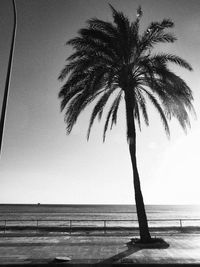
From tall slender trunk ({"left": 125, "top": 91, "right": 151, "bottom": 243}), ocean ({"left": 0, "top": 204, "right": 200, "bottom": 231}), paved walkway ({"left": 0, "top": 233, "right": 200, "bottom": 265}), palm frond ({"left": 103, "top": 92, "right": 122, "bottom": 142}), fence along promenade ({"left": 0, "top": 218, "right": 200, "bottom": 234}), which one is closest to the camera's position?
paved walkway ({"left": 0, "top": 233, "right": 200, "bottom": 265})

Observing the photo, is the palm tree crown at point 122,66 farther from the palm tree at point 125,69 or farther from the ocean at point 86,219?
the ocean at point 86,219

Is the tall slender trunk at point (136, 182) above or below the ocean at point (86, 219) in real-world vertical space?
above

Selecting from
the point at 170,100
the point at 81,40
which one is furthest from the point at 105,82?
the point at 170,100

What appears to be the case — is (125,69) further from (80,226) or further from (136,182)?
(80,226)

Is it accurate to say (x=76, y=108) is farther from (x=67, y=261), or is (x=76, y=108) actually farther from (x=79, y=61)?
(x=67, y=261)

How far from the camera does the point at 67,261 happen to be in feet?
26.9

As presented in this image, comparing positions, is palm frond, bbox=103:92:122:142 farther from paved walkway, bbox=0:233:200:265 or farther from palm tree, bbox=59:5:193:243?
paved walkway, bbox=0:233:200:265

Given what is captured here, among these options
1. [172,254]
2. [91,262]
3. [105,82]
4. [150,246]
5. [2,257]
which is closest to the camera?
[91,262]

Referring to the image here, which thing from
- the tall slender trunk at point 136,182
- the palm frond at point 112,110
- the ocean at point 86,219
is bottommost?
Result: the ocean at point 86,219

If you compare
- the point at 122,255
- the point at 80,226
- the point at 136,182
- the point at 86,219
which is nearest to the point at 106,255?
the point at 122,255

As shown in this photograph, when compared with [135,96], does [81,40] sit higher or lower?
higher

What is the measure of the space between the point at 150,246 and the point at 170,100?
779 cm

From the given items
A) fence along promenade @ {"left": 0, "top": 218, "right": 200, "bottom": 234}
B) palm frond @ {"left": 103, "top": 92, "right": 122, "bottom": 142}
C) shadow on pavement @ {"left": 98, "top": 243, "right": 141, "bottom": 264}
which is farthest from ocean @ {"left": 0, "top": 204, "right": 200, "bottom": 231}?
palm frond @ {"left": 103, "top": 92, "right": 122, "bottom": 142}

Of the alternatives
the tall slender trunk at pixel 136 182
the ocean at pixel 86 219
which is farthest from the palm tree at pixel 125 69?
the ocean at pixel 86 219
